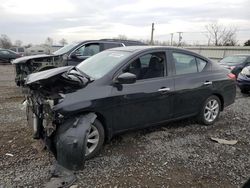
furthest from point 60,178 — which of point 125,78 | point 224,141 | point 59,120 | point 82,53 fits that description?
point 82,53

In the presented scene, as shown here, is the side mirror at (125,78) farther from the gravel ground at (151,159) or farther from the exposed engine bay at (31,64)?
the exposed engine bay at (31,64)

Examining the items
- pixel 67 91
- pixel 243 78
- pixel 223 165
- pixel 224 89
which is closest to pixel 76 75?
pixel 67 91

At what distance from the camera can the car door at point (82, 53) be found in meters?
9.62

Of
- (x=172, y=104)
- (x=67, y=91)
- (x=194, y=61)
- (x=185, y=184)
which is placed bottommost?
(x=185, y=184)

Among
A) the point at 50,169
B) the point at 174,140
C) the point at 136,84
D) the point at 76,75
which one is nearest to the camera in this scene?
the point at 50,169

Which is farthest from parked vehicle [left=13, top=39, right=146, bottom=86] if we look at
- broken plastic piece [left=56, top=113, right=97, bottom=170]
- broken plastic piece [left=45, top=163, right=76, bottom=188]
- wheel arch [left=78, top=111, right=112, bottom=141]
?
broken plastic piece [left=45, top=163, right=76, bottom=188]

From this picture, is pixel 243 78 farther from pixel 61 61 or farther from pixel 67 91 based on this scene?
pixel 67 91

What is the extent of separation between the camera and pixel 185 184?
11.4 feet

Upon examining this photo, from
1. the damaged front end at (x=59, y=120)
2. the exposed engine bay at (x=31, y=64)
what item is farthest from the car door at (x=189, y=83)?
the exposed engine bay at (x=31, y=64)

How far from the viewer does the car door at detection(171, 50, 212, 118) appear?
512cm

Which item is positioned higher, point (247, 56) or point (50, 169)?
point (247, 56)

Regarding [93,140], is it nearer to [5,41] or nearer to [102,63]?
[102,63]

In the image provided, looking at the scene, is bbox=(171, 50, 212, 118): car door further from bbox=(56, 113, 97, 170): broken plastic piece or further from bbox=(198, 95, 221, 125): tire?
bbox=(56, 113, 97, 170): broken plastic piece

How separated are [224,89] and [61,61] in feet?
18.4
